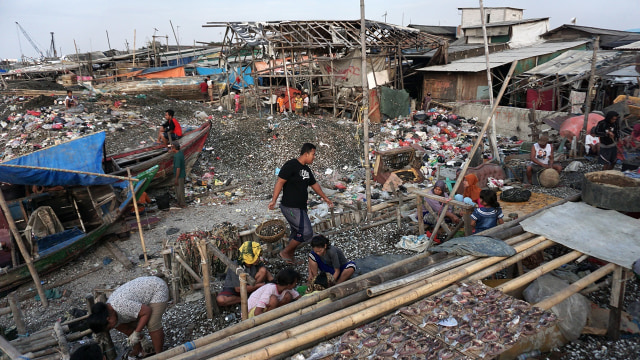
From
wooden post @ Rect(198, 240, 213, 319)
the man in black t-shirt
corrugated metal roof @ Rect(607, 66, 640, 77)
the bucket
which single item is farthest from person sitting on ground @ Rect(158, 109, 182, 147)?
corrugated metal roof @ Rect(607, 66, 640, 77)

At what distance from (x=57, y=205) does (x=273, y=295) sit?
4.78 meters

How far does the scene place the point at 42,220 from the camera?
5781 mm

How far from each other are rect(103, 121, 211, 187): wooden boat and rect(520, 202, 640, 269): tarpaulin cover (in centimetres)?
700

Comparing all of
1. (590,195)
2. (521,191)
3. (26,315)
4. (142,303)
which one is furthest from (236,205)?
(590,195)

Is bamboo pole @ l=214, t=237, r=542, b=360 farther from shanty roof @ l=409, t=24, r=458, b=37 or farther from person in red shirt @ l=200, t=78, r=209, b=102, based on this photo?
shanty roof @ l=409, t=24, r=458, b=37

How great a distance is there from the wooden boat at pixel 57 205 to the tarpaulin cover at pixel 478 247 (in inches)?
199

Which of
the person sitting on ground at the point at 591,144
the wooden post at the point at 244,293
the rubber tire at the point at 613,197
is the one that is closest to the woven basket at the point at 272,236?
the wooden post at the point at 244,293

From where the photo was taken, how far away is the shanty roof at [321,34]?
1458 centimetres

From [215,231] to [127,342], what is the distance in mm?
1663

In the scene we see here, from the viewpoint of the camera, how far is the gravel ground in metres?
4.30

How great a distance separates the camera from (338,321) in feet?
8.68

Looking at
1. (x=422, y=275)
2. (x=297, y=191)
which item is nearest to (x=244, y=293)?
(x=422, y=275)

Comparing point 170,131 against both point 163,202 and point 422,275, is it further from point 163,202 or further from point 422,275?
point 422,275

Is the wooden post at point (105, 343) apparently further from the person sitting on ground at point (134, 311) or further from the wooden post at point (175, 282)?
the wooden post at point (175, 282)
